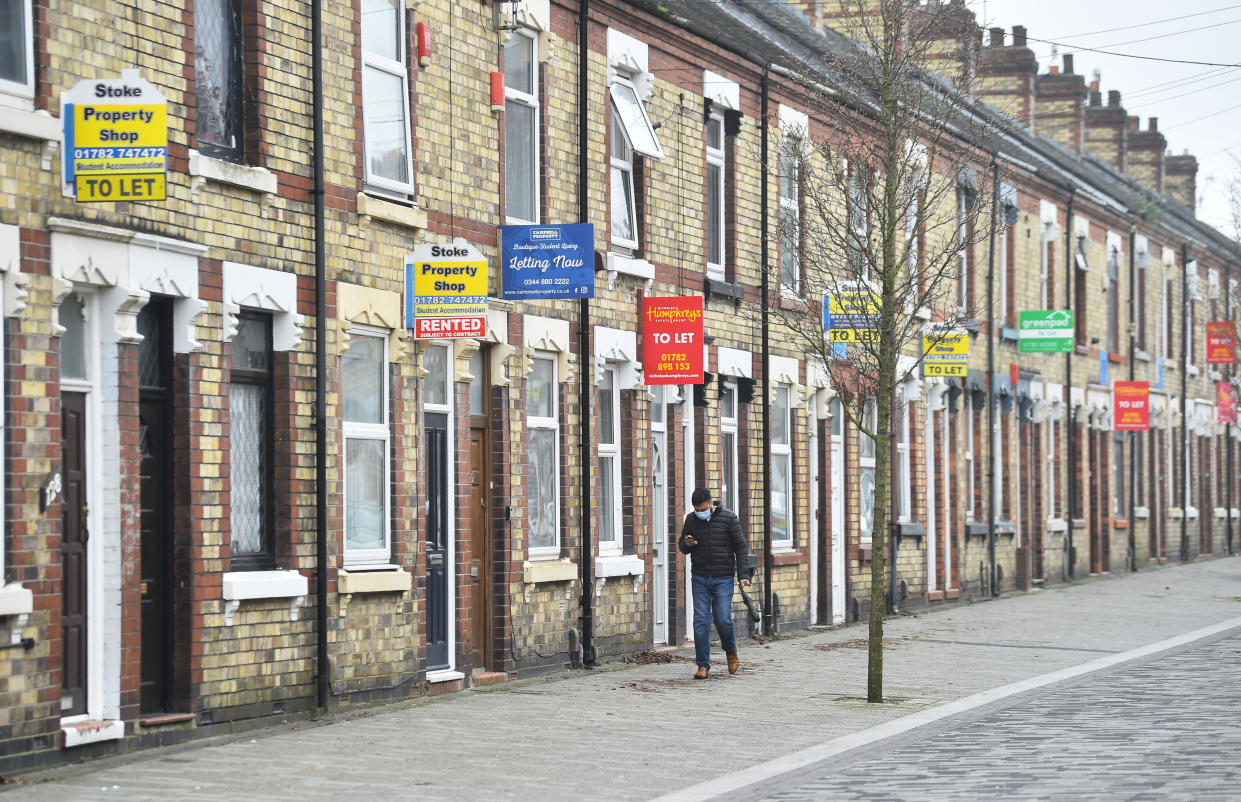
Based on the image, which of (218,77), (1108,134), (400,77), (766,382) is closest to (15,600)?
(218,77)

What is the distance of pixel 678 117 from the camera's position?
74.2ft

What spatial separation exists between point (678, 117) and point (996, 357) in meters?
13.6

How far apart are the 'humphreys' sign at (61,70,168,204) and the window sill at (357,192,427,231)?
4091mm

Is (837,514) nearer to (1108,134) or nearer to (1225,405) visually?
(1225,405)

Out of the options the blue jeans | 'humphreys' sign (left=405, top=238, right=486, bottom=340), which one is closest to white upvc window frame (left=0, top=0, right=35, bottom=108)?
'humphreys' sign (left=405, top=238, right=486, bottom=340)

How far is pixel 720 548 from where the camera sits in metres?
19.3

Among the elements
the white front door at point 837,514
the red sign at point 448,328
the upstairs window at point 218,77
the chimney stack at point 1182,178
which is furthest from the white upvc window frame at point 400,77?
the chimney stack at point 1182,178

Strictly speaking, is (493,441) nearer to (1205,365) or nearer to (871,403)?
(871,403)

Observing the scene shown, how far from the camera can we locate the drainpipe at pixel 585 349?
20000mm

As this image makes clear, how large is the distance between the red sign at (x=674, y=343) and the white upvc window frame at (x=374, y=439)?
4825 mm

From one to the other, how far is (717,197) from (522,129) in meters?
5.12

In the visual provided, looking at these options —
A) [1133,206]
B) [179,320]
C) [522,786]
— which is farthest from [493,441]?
[1133,206]

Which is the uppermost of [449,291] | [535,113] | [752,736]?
[535,113]

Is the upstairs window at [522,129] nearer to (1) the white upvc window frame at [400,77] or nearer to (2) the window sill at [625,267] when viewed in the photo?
(2) the window sill at [625,267]
